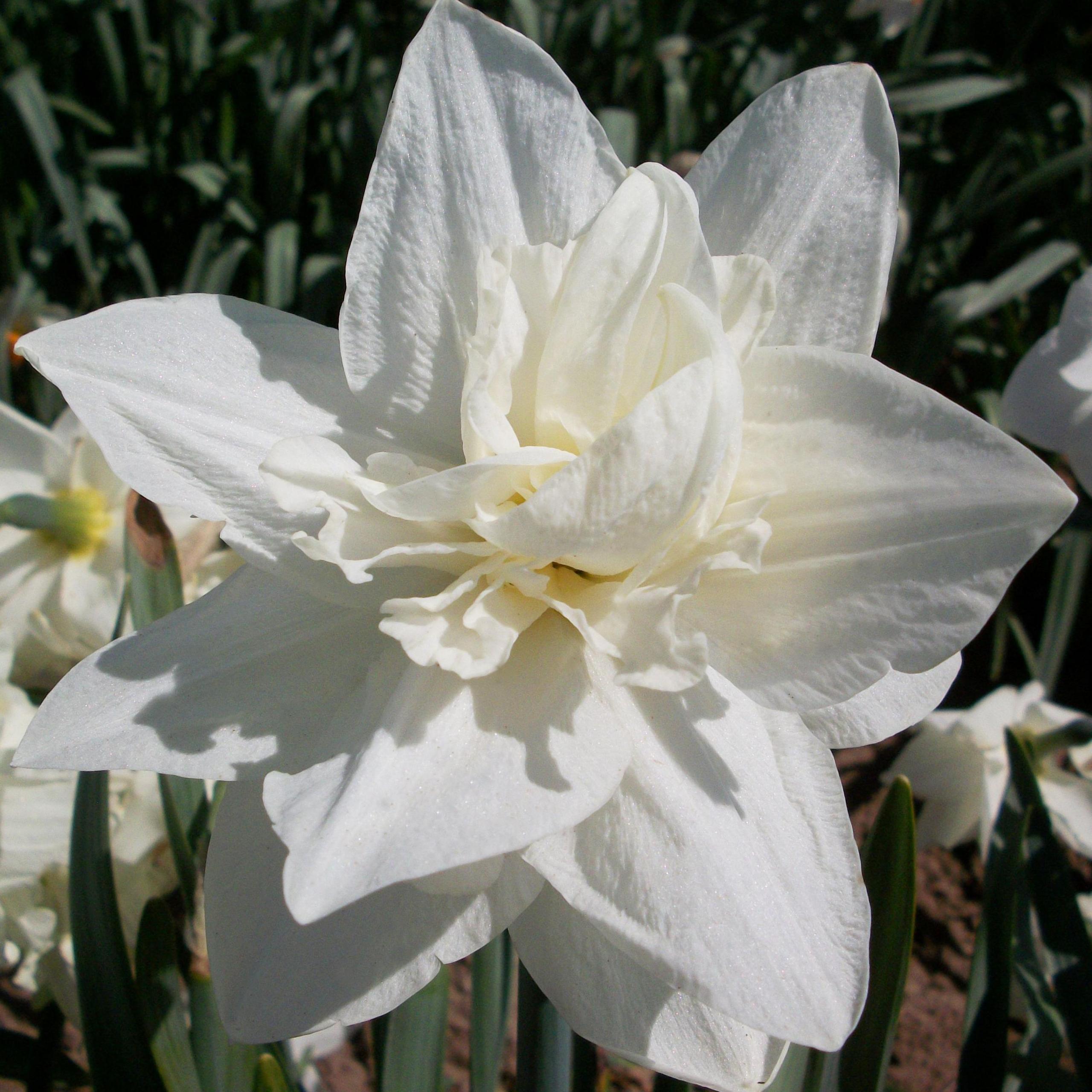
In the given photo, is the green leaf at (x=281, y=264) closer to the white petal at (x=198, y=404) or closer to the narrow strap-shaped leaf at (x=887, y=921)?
the white petal at (x=198, y=404)

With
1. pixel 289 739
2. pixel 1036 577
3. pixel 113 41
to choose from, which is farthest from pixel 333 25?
pixel 289 739

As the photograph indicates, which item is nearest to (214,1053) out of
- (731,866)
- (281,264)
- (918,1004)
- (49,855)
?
(49,855)

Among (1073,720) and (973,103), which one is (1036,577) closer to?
(1073,720)

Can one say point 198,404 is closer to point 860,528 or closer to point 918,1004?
point 860,528

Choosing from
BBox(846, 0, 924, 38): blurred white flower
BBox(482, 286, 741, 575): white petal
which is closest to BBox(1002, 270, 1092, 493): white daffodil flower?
BBox(482, 286, 741, 575): white petal

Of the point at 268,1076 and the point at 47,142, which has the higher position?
the point at 47,142

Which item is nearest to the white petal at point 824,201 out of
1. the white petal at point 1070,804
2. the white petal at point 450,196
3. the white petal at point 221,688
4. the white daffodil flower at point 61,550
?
the white petal at point 450,196

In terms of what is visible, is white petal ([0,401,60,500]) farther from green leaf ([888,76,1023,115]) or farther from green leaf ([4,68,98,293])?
green leaf ([888,76,1023,115])

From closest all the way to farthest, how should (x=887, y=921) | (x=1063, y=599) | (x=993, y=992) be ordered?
(x=887, y=921), (x=993, y=992), (x=1063, y=599)
